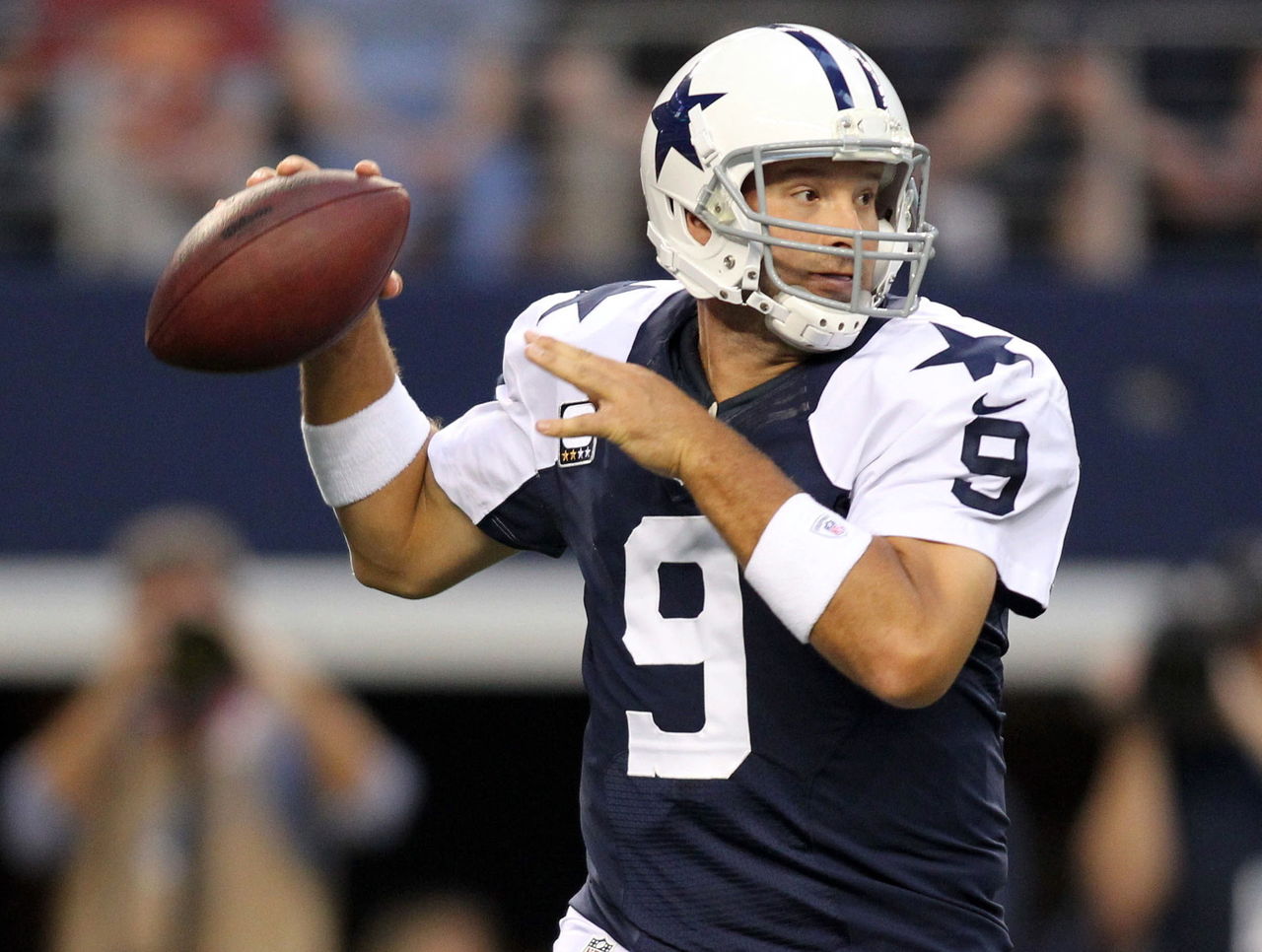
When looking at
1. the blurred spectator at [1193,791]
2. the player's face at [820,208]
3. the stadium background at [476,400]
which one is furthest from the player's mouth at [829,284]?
the stadium background at [476,400]

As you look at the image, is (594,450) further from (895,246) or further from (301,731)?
(301,731)

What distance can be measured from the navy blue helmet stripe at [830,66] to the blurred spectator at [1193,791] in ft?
7.23

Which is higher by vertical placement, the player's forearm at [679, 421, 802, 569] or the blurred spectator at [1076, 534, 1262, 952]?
the player's forearm at [679, 421, 802, 569]

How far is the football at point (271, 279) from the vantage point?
2.77 m

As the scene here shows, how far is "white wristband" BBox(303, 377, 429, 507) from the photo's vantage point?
2.94 metres

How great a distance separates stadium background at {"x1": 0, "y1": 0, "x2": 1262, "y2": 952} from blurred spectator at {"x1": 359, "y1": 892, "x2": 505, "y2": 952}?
66 cm

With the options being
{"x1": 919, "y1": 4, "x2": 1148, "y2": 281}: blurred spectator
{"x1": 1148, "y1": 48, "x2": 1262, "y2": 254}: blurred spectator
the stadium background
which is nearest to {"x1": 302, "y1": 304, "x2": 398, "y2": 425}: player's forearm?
the stadium background

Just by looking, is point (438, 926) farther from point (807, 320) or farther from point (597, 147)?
point (807, 320)

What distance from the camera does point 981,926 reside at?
261 cm

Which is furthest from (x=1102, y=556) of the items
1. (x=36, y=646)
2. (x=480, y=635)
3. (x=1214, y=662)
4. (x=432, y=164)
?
(x=36, y=646)

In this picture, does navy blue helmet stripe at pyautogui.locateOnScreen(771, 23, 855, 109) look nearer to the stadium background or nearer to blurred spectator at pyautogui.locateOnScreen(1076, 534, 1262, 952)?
blurred spectator at pyautogui.locateOnScreen(1076, 534, 1262, 952)

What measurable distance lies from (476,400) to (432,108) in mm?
842

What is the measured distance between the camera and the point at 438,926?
19.0ft

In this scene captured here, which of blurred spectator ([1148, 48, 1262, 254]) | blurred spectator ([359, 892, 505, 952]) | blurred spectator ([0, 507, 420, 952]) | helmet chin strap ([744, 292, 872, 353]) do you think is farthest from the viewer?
blurred spectator ([1148, 48, 1262, 254])
